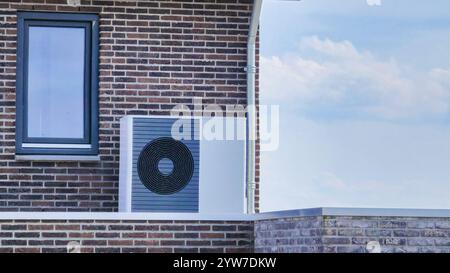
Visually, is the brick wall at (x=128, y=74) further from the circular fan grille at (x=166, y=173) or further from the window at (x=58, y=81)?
the circular fan grille at (x=166, y=173)

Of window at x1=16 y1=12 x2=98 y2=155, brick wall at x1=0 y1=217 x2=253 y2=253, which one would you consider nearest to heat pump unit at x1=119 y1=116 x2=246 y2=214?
brick wall at x1=0 y1=217 x2=253 y2=253

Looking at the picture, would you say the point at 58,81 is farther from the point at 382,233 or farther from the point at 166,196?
the point at 382,233

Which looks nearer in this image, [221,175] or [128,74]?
[221,175]

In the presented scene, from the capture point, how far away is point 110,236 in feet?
32.5

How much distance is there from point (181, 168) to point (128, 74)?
1778 millimetres

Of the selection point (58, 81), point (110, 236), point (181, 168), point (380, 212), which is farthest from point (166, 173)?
point (380, 212)

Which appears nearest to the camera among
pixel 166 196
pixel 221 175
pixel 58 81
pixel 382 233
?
pixel 382 233

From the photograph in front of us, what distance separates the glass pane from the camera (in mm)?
12102

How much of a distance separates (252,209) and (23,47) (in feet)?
9.34

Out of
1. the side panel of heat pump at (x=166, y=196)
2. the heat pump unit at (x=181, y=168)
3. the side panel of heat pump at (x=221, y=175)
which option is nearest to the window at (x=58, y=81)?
the heat pump unit at (x=181, y=168)
